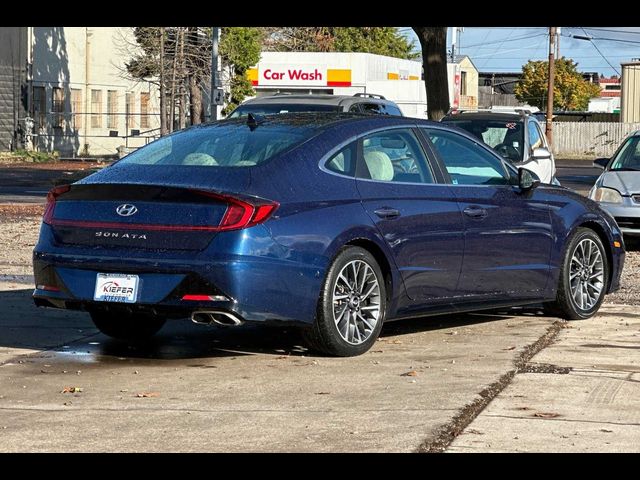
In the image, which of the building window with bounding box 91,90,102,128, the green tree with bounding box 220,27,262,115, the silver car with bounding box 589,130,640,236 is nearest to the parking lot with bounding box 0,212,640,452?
the silver car with bounding box 589,130,640,236

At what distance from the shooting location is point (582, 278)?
402 inches

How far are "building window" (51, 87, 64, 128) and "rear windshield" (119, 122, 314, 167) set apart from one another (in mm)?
42345

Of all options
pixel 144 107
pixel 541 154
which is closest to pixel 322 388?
pixel 541 154

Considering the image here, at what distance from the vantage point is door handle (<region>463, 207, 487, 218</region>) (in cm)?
919

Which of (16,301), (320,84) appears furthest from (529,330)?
(320,84)

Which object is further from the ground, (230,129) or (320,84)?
(320,84)

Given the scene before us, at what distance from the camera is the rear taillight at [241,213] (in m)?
7.77

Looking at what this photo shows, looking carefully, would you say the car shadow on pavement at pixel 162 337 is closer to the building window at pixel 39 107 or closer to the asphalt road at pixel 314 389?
the asphalt road at pixel 314 389

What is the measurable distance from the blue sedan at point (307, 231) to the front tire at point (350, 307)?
0.5 inches

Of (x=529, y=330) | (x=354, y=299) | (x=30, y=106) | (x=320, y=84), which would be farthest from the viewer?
(x=320, y=84)

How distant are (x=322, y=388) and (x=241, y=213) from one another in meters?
1.16

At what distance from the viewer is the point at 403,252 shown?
28.5 ft
